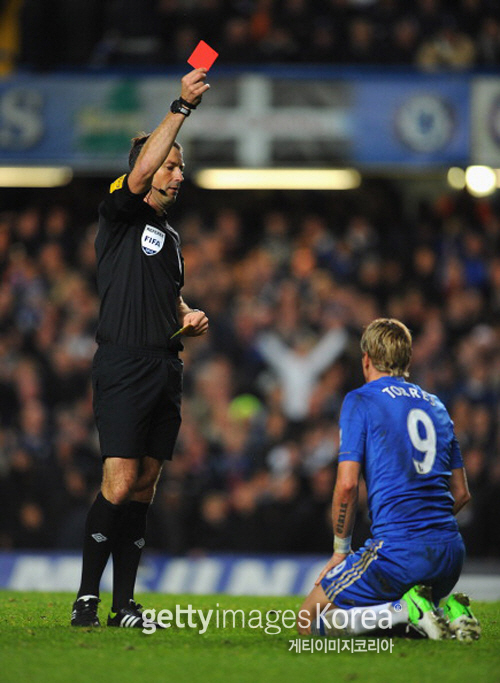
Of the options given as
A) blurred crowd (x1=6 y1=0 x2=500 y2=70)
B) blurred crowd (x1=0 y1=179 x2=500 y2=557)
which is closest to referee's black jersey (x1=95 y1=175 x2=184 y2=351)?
blurred crowd (x1=0 y1=179 x2=500 y2=557)

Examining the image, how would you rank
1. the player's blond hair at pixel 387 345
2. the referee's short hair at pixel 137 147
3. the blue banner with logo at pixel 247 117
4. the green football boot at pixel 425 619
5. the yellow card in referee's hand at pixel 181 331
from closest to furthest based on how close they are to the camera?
the green football boot at pixel 425 619 < the player's blond hair at pixel 387 345 < the yellow card in referee's hand at pixel 181 331 < the referee's short hair at pixel 137 147 < the blue banner with logo at pixel 247 117

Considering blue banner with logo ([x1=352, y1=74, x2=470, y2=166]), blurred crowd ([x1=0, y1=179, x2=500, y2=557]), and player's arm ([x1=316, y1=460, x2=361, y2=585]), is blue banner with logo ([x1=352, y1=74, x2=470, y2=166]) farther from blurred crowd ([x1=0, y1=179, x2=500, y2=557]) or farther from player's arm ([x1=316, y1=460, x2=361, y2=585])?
player's arm ([x1=316, y1=460, x2=361, y2=585])

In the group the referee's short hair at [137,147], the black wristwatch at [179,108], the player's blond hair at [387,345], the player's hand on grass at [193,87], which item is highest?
the player's hand on grass at [193,87]

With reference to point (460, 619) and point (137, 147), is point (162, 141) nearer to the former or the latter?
point (137, 147)

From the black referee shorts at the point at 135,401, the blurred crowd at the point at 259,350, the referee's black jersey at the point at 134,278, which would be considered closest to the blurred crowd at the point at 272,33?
the blurred crowd at the point at 259,350

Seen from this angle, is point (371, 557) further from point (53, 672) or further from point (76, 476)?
point (76, 476)

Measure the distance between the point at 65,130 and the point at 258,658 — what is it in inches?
471

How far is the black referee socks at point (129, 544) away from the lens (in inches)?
243

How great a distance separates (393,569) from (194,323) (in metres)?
1.49

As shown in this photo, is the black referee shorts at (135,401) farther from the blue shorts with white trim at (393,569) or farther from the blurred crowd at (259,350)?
the blurred crowd at (259,350)

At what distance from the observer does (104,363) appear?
6.11 meters

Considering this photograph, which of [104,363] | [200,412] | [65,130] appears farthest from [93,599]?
[65,130]

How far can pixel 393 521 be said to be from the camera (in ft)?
19.0

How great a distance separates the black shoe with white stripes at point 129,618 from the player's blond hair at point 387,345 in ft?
5.29
